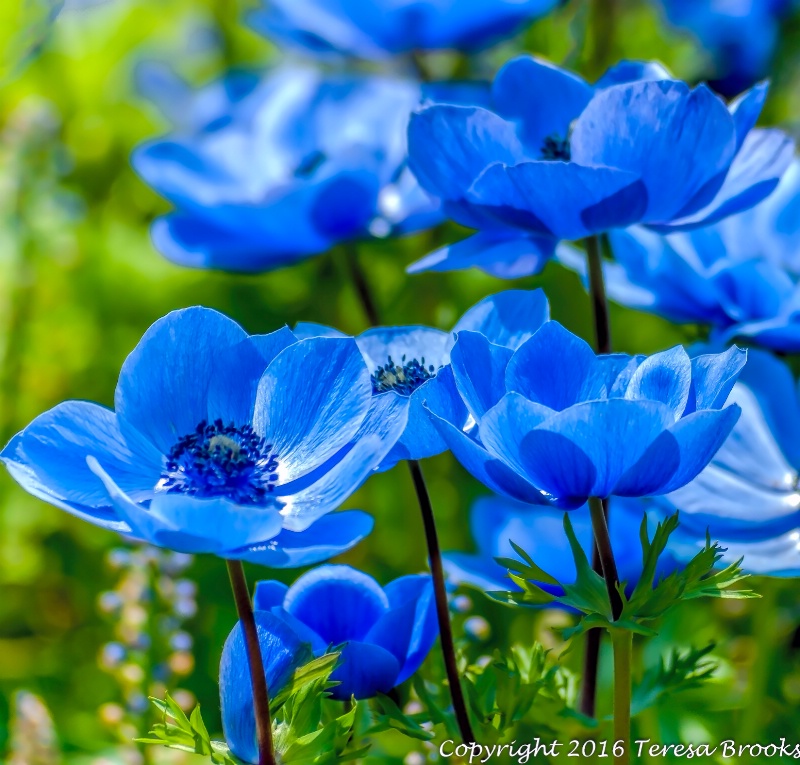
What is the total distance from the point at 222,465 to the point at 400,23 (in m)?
0.47

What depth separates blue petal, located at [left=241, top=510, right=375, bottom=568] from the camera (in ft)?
0.96

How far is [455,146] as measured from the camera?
1.34ft

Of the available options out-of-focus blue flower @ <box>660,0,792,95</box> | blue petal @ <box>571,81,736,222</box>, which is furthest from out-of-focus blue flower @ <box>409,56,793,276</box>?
out-of-focus blue flower @ <box>660,0,792,95</box>

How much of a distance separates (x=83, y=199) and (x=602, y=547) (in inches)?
36.4

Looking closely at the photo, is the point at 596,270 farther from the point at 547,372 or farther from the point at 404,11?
the point at 404,11

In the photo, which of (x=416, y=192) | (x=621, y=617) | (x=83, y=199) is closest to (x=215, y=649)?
(x=416, y=192)

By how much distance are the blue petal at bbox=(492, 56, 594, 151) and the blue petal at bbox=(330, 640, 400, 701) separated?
9.0 inches

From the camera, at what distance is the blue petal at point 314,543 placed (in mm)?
293

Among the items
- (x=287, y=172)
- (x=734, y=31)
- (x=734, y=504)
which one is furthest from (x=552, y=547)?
(x=734, y=31)

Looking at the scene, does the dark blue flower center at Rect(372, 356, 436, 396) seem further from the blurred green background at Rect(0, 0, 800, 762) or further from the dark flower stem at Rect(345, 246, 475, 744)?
the blurred green background at Rect(0, 0, 800, 762)

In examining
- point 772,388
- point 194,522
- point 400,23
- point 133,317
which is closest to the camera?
point 194,522

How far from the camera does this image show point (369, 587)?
38cm

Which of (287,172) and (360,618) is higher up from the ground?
(287,172)

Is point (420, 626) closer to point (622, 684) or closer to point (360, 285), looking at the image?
point (622, 684)
